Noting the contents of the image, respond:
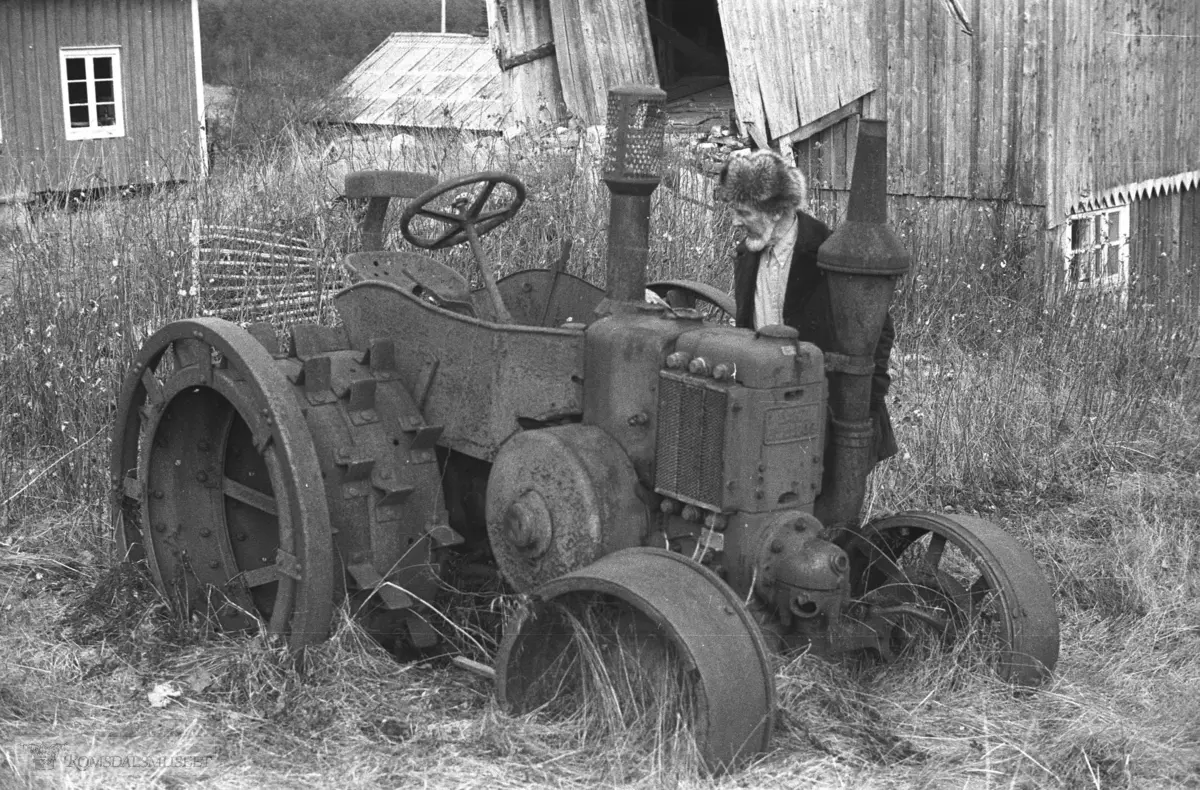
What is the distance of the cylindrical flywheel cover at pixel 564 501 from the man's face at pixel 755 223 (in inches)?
28.6

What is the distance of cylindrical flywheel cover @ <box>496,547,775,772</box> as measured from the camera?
10.8 ft

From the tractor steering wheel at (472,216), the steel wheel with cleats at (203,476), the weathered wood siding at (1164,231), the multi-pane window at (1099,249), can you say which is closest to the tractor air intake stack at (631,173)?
the tractor steering wheel at (472,216)

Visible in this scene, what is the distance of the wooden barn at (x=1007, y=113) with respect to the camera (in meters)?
10.4

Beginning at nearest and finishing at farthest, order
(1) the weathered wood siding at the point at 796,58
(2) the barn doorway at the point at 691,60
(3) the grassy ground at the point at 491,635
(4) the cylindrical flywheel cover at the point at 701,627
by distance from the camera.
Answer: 1. (4) the cylindrical flywheel cover at the point at 701,627
2. (3) the grassy ground at the point at 491,635
3. (1) the weathered wood siding at the point at 796,58
4. (2) the barn doorway at the point at 691,60

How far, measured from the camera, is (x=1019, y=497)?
243 inches

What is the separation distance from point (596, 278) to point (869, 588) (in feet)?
13.2

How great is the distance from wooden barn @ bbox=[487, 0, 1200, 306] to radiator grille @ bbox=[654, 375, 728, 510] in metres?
6.23

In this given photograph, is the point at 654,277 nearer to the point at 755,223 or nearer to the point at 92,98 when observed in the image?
the point at 755,223

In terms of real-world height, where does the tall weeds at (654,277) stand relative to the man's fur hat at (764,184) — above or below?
below

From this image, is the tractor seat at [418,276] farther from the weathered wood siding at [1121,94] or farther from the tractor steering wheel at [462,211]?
the weathered wood siding at [1121,94]

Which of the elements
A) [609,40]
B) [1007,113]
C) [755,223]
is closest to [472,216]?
[755,223]

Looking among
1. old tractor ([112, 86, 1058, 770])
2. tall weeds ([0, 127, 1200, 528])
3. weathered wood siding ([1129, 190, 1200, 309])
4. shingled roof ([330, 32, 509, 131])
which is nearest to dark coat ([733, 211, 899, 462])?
old tractor ([112, 86, 1058, 770])

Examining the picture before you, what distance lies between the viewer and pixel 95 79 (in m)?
17.0

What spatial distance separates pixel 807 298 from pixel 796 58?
712 centimetres
